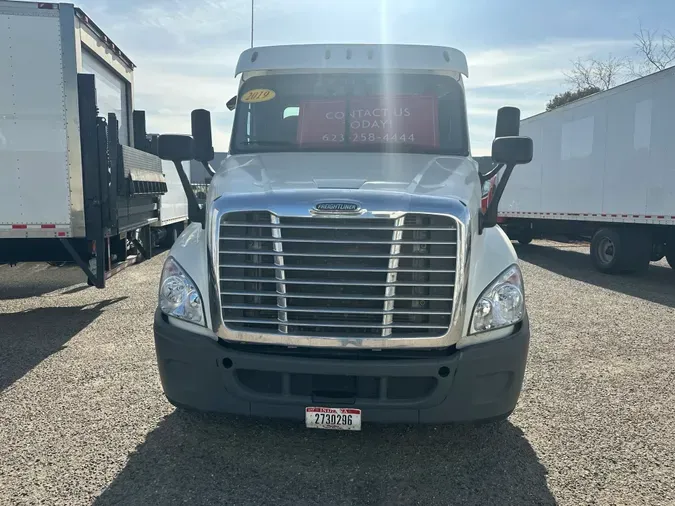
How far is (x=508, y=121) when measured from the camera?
14.7ft

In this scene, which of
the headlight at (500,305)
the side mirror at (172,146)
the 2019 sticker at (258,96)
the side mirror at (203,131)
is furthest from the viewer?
the side mirror at (203,131)

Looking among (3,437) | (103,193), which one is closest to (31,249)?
(103,193)

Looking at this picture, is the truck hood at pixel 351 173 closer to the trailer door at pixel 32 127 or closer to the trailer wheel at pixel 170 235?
the trailer door at pixel 32 127

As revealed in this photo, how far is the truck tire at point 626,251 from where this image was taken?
11109 mm

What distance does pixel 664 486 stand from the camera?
3297mm

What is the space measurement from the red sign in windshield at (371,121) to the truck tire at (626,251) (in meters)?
8.24

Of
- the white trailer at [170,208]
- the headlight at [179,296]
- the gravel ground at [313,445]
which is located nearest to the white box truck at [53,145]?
the gravel ground at [313,445]

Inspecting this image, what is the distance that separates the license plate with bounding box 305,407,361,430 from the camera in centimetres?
320

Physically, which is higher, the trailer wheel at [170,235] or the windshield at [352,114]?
the windshield at [352,114]

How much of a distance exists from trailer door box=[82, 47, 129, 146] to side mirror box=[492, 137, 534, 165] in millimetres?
5205

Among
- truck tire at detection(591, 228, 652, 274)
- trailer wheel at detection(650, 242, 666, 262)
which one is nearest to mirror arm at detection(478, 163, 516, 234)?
truck tire at detection(591, 228, 652, 274)

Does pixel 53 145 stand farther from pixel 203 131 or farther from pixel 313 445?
pixel 313 445

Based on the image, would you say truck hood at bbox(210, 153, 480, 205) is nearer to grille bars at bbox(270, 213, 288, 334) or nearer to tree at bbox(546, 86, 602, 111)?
grille bars at bbox(270, 213, 288, 334)

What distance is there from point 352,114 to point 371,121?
16cm
